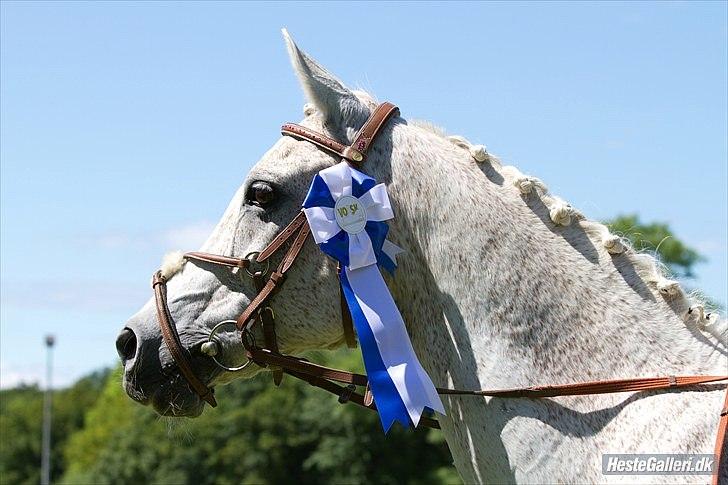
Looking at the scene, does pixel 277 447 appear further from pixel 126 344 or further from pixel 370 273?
pixel 370 273

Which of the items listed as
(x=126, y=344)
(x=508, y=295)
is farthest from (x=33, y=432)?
(x=508, y=295)

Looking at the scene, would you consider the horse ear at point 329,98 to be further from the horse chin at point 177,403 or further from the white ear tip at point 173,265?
the horse chin at point 177,403

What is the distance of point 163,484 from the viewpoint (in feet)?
223

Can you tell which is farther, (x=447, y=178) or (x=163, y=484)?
(x=163, y=484)

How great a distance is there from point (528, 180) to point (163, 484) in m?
67.8

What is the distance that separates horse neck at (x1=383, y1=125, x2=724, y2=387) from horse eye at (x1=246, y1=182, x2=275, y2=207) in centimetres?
60

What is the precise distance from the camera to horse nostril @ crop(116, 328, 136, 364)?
469cm

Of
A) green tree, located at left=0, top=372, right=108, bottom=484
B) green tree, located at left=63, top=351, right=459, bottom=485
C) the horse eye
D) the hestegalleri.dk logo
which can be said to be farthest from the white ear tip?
green tree, located at left=0, top=372, right=108, bottom=484

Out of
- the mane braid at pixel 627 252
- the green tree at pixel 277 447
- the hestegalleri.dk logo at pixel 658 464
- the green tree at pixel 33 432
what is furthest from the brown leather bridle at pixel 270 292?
the green tree at pixel 33 432

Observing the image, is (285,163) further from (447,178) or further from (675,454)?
(675,454)

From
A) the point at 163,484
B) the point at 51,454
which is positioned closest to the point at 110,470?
the point at 163,484

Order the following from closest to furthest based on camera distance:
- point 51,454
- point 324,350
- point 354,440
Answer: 1. point 324,350
2. point 354,440
3. point 51,454

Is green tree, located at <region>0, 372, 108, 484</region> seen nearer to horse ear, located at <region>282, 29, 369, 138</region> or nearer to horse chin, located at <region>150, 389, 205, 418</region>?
horse chin, located at <region>150, 389, 205, 418</region>

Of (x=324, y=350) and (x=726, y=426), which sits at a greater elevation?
(x=726, y=426)
